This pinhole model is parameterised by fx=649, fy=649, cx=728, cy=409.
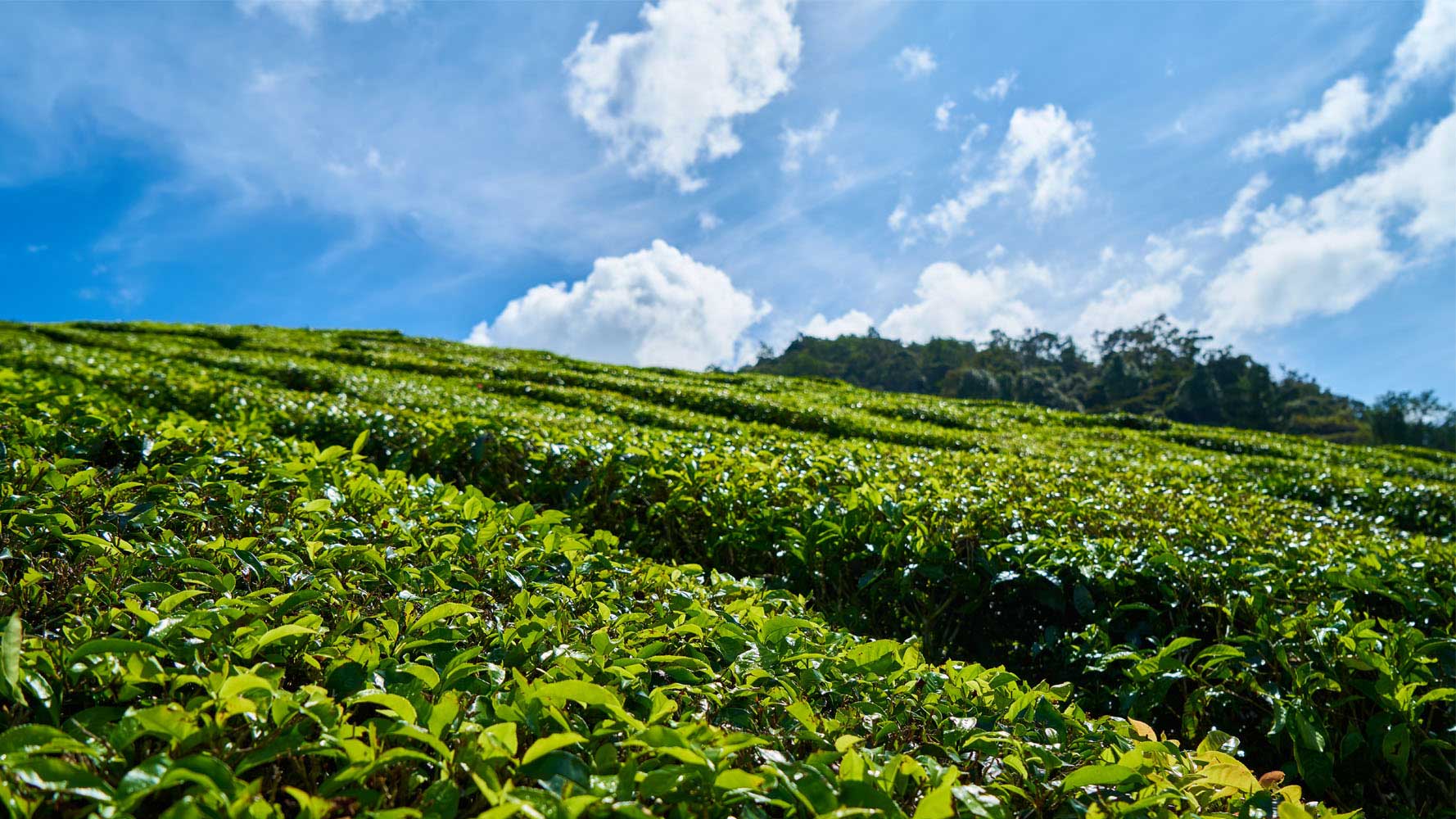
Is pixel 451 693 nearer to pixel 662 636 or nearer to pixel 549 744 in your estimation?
pixel 549 744

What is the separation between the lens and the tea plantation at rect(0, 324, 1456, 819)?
1.36 metres

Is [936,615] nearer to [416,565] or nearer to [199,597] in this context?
[416,565]

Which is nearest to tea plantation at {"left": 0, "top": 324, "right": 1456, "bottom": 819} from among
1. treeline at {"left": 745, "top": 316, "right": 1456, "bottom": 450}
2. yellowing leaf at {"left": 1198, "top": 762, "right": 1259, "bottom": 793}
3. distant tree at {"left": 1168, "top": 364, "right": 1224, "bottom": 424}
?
yellowing leaf at {"left": 1198, "top": 762, "right": 1259, "bottom": 793}

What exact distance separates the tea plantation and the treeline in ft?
196

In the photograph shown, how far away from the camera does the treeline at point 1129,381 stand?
69375mm

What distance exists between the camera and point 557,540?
2.92m

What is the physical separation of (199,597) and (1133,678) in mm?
3492

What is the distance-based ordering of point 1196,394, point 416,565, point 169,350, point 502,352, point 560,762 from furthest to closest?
point 1196,394
point 502,352
point 169,350
point 416,565
point 560,762

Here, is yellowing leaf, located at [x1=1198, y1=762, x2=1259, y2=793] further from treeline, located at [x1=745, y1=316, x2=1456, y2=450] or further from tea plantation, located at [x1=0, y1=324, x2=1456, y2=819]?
treeline, located at [x1=745, y1=316, x2=1456, y2=450]

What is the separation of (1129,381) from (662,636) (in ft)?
312

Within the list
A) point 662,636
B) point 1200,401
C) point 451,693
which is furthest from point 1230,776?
point 1200,401

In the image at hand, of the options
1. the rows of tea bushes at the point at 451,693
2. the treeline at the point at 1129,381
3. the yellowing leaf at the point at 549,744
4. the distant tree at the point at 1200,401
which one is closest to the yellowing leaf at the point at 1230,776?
the rows of tea bushes at the point at 451,693

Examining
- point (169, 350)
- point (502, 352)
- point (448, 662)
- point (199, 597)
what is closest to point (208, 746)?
point (448, 662)

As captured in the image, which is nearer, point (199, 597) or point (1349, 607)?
point (199, 597)
